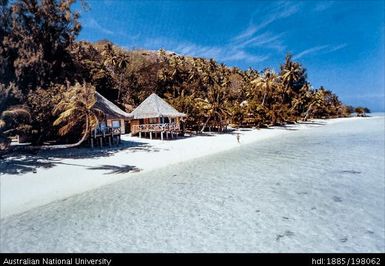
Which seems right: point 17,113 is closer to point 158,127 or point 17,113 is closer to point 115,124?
point 115,124

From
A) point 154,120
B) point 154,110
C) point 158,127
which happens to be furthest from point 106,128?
point 154,120

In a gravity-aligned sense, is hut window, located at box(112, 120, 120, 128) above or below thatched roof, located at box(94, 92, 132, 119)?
below

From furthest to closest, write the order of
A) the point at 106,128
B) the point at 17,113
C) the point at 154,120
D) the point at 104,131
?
the point at 154,120, the point at 106,128, the point at 104,131, the point at 17,113

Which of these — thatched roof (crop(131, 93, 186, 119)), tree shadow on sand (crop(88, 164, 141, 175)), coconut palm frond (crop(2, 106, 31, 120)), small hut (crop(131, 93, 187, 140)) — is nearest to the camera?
tree shadow on sand (crop(88, 164, 141, 175))

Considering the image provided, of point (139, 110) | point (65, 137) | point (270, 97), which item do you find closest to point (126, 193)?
point (65, 137)

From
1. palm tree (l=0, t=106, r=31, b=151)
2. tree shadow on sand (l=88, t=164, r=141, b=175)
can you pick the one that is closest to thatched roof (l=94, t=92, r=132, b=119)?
palm tree (l=0, t=106, r=31, b=151)

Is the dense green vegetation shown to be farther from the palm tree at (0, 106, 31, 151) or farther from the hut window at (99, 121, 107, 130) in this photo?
the hut window at (99, 121, 107, 130)

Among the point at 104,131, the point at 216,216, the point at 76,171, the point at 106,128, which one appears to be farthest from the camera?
the point at 106,128

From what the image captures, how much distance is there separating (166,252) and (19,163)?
11585mm

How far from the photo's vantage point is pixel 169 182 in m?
12.5

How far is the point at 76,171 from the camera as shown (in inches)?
531

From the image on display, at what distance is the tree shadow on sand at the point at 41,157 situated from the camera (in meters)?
13.4

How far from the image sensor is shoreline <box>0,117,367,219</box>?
10125 millimetres

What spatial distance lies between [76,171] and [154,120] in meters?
15.9
